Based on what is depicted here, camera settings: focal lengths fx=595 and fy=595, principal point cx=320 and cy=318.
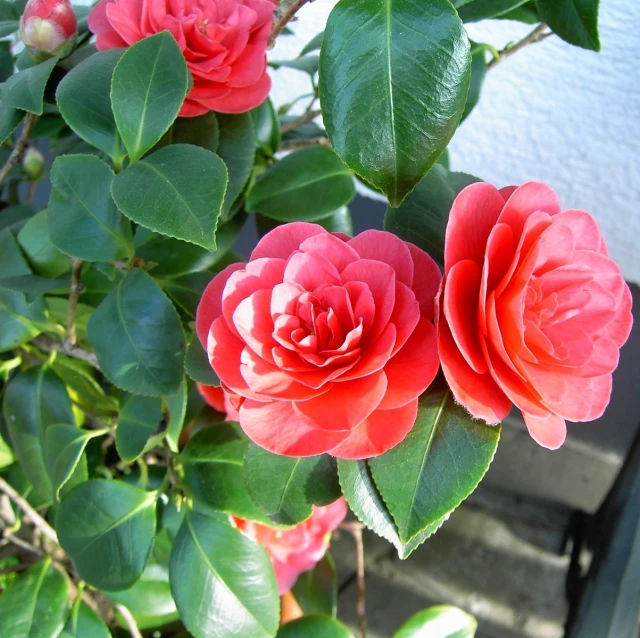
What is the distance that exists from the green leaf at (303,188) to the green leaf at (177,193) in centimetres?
16

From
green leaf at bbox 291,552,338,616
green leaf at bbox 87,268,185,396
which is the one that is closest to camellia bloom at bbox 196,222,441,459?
green leaf at bbox 87,268,185,396

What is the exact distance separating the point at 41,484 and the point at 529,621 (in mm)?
873

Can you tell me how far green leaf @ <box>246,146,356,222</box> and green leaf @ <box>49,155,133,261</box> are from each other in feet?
0.45

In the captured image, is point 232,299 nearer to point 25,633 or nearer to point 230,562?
point 230,562

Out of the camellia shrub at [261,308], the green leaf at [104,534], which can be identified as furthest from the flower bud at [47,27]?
the green leaf at [104,534]

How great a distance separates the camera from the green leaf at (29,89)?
1.26 feet

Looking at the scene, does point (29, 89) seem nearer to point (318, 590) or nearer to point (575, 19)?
point (575, 19)

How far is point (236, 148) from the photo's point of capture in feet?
1.55

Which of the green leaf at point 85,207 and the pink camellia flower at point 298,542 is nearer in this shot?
the green leaf at point 85,207

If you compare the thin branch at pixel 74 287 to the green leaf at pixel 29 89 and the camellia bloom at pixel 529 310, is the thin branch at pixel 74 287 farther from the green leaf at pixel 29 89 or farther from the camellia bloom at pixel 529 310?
the camellia bloom at pixel 529 310

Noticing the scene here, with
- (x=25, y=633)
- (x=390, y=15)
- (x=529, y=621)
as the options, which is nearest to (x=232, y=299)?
(x=390, y=15)

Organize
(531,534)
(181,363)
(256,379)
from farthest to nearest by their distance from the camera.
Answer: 1. (531,534)
2. (181,363)
3. (256,379)

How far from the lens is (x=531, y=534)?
113cm

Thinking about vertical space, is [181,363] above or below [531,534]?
above
